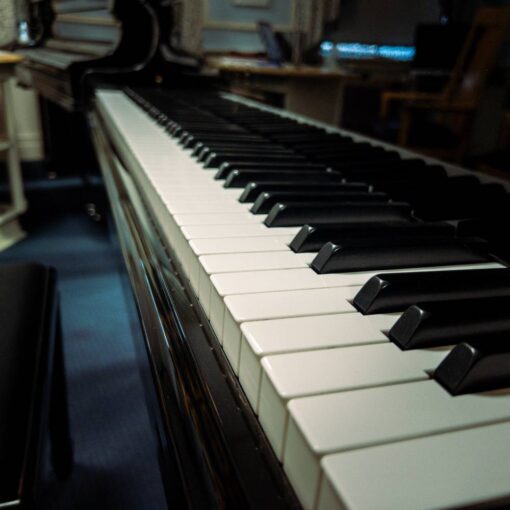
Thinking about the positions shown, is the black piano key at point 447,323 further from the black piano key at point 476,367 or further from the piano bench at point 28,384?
the piano bench at point 28,384

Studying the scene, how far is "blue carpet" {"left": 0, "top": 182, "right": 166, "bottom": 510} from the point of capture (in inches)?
49.8

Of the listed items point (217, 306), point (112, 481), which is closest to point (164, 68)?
point (112, 481)

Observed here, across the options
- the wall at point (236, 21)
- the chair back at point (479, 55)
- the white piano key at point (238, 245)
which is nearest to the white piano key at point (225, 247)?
the white piano key at point (238, 245)

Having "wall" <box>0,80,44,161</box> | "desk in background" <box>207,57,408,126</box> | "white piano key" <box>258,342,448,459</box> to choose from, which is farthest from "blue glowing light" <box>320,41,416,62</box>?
"white piano key" <box>258,342,448,459</box>

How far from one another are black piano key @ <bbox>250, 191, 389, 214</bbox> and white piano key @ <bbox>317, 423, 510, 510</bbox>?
0.49 meters

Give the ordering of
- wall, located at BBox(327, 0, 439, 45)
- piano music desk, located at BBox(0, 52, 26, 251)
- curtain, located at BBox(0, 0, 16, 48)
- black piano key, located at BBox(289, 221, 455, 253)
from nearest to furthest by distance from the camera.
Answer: black piano key, located at BBox(289, 221, 455, 253), piano music desk, located at BBox(0, 52, 26, 251), curtain, located at BBox(0, 0, 16, 48), wall, located at BBox(327, 0, 439, 45)

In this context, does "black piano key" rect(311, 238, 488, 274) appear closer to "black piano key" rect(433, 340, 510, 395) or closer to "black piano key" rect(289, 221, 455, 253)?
"black piano key" rect(289, 221, 455, 253)

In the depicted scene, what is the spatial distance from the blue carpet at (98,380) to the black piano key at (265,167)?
321mm

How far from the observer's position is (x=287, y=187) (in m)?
0.84

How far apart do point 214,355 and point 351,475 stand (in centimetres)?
24

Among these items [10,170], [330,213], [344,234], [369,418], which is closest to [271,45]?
[10,170]

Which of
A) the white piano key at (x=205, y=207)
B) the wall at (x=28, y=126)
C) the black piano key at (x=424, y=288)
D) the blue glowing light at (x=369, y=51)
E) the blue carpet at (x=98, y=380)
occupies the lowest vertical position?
the blue carpet at (x=98, y=380)

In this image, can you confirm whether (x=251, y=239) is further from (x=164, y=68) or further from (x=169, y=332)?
(x=164, y=68)

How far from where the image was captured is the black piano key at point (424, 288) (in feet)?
1.51
